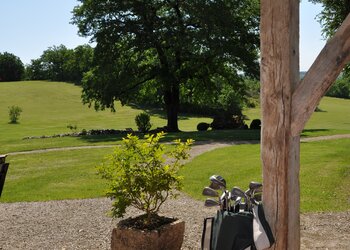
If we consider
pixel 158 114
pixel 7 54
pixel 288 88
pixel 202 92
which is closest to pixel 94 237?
pixel 288 88

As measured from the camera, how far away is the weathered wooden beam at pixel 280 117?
4844 millimetres

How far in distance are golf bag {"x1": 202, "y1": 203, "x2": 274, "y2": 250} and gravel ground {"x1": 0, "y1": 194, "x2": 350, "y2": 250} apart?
2.41 meters

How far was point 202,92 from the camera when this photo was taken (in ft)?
104

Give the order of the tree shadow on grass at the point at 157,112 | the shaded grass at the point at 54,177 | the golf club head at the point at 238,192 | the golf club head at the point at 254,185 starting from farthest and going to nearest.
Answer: the tree shadow on grass at the point at 157,112, the shaded grass at the point at 54,177, the golf club head at the point at 254,185, the golf club head at the point at 238,192

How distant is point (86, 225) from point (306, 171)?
762 cm

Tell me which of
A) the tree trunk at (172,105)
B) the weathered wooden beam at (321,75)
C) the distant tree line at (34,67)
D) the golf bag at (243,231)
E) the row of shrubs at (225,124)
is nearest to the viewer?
the weathered wooden beam at (321,75)

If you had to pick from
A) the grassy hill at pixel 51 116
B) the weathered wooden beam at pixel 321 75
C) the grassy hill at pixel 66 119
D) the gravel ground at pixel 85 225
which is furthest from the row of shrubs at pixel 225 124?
the weathered wooden beam at pixel 321 75

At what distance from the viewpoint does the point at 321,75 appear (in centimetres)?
462

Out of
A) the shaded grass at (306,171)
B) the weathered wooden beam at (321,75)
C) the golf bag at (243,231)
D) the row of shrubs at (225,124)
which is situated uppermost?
the weathered wooden beam at (321,75)

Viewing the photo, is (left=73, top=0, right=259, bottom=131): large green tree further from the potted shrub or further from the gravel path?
the potted shrub

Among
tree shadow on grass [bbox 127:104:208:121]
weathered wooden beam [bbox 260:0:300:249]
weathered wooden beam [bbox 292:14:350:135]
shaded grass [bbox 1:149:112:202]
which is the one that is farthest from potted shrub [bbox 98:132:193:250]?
tree shadow on grass [bbox 127:104:208:121]

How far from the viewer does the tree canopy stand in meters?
92.2

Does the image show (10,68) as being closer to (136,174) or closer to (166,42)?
(166,42)

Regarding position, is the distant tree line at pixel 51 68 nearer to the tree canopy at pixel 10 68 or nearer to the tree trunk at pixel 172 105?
the tree canopy at pixel 10 68
